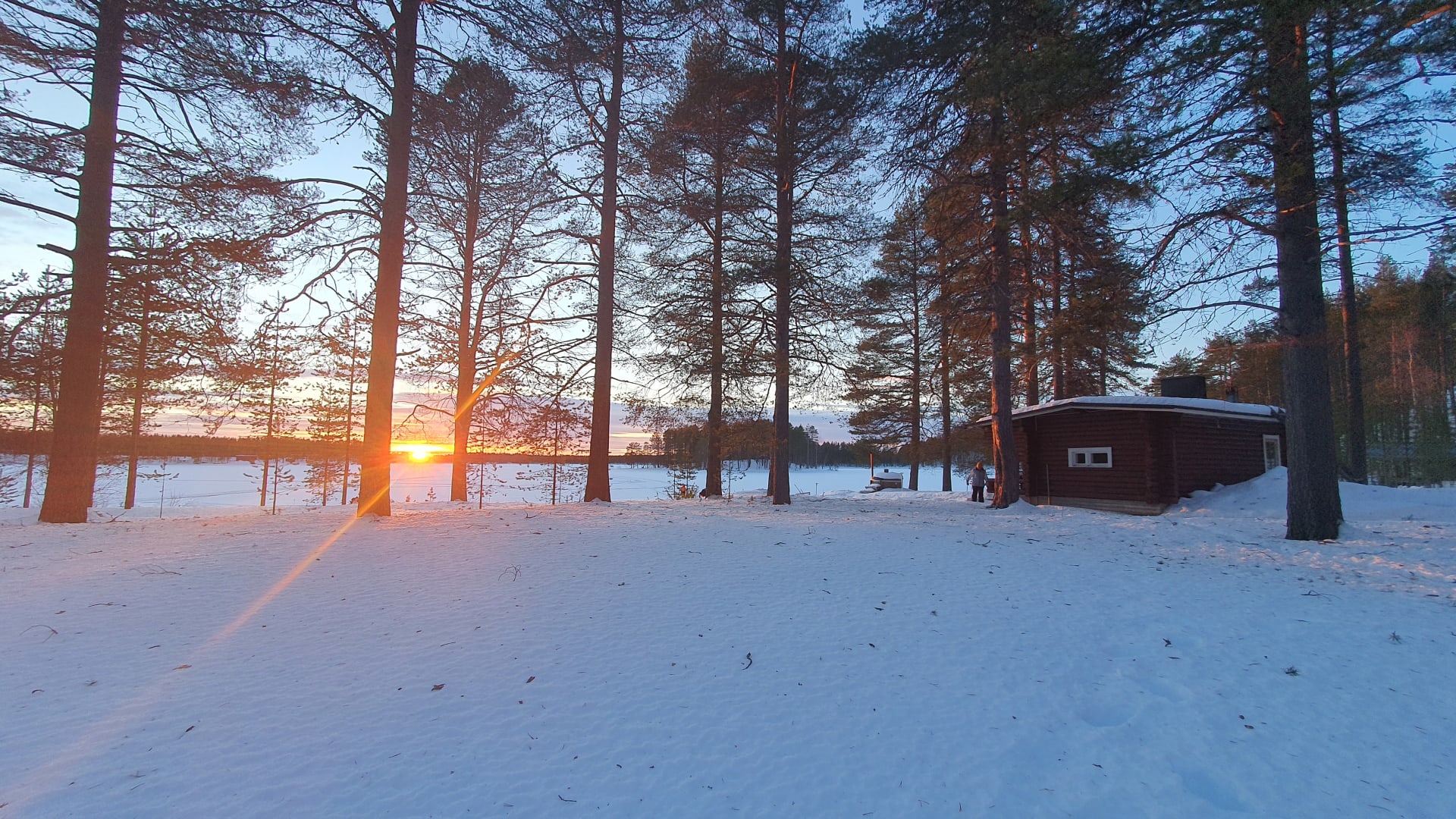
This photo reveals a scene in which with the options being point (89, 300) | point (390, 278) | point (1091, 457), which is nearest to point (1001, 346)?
point (1091, 457)

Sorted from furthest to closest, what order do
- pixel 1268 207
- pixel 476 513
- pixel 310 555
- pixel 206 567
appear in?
pixel 476 513 < pixel 1268 207 < pixel 310 555 < pixel 206 567

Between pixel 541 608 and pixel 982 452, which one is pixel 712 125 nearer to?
pixel 541 608

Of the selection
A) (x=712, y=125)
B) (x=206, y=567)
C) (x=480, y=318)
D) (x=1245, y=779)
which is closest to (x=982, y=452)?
(x=712, y=125)

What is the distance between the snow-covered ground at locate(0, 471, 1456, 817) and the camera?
97.3 inches

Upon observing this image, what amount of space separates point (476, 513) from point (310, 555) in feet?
13.5

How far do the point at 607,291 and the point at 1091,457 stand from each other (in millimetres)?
13866

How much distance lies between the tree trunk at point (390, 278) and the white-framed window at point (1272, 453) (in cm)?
2294

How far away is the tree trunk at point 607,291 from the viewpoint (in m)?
12.5

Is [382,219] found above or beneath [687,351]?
above

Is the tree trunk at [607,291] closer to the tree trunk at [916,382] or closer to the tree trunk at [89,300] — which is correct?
the tree trunk at [89,300]

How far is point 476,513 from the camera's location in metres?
10.2

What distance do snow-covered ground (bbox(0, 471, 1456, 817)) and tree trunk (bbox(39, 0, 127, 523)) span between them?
2.10 m

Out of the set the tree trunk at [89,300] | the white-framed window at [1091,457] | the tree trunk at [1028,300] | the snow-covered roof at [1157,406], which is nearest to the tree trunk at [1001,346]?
the tree trunk at [1028,300]

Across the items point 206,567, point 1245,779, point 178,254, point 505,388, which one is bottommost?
point 1245,779
